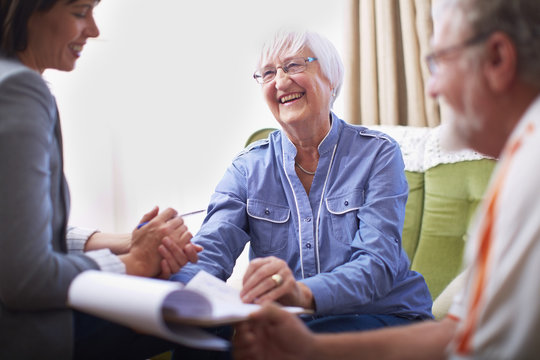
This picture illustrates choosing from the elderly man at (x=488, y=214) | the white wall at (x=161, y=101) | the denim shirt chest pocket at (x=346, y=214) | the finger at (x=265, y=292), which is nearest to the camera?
the elderly man at (x=488, y=214)

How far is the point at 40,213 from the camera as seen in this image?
953mm

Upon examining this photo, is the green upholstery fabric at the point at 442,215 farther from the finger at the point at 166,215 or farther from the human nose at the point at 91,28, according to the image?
the human nose at the point at 91,28

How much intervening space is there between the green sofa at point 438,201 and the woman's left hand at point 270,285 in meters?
0.97

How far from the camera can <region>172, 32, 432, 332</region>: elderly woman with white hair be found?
143 centimetres

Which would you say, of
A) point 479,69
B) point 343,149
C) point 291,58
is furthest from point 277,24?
point 479,69

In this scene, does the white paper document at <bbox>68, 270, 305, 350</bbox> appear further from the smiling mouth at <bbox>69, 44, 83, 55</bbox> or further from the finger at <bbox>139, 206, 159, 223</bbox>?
the smiling mouth at <bbox>69, 44, 83, 55</bbox>

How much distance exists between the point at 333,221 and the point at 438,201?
2.31 ft

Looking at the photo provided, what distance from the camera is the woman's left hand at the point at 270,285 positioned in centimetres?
119

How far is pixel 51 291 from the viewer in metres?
0.98

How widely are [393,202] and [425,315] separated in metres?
0.36

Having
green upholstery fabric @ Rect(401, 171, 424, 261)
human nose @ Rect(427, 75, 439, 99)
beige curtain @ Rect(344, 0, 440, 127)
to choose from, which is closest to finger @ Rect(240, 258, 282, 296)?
human nose @ Rect(427, 75, 439, 99)

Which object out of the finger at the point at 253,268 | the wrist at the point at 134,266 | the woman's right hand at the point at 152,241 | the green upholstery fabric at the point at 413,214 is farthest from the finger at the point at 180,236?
the green upholstery fabric at the point at 413,214


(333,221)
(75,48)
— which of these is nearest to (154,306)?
(75,48)

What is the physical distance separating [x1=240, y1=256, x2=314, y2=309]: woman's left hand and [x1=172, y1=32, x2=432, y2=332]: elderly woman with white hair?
0.06 meters
